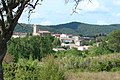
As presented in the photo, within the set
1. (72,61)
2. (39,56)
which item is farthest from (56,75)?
(39,56)

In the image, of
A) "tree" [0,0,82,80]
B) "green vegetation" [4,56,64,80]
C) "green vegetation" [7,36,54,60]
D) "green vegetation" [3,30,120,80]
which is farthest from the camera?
"green vegetation" [7,36,54,60]

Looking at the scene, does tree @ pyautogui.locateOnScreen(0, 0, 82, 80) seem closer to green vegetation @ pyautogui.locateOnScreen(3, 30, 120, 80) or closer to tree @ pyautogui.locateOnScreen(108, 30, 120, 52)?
green vegetation @ pyautogui.locateOnScreen(3, 30, 120, 80)

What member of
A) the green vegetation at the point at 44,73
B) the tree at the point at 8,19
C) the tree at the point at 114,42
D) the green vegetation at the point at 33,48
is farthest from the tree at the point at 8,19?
the tree at the point at 114,42

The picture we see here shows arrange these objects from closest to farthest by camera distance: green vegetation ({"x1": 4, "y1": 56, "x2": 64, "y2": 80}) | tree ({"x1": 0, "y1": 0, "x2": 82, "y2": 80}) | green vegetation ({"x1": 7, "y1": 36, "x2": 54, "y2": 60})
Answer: tree ({"x1": 0, "y1": 0, "x2": 82, "y2": 80}), green vegetation ({"x1": 4, "y1": 56, "x2": 64, "y2": 80}), green vegetation ({"x1": 7, "y1": 36, "x2": 54, "y2": 60})

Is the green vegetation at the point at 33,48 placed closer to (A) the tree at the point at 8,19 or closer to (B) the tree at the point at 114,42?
(B) the tree at the point at 114,42

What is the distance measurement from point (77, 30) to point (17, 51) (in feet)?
439

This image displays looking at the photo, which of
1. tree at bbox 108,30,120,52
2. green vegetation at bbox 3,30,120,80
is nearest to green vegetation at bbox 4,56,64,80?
green vegetation at bbox 3,30,120,80

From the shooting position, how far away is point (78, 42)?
5212 inches

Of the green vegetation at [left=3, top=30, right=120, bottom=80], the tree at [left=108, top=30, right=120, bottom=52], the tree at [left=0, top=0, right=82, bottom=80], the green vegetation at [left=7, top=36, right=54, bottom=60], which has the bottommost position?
the tree at [left=108, top=30, right=120, bottom=52]

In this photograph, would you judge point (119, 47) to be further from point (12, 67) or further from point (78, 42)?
point (12, 67)

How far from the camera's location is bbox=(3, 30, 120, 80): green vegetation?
488 inches

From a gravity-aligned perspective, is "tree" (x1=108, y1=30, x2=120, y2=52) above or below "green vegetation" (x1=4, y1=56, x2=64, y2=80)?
below

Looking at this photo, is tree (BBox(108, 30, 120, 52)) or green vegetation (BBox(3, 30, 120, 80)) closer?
green vegetation (BBox(3, 30, 120, 80))

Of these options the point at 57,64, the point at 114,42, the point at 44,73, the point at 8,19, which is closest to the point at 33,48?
→ the point at 114,42
